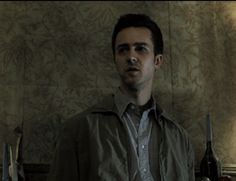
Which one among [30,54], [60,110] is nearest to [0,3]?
[30,54]

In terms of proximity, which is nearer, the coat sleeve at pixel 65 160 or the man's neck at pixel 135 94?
the coat sleeve at pixel 65 160

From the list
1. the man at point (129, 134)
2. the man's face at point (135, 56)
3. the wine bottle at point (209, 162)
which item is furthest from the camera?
the wine bottle at point (209, 162)

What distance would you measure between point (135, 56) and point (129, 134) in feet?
0.83

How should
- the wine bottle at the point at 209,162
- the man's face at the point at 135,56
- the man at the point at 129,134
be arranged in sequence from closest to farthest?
the man at the point at 129,134 → the man's face at the point at 135,56 → the wine bottle at the point at 209,162

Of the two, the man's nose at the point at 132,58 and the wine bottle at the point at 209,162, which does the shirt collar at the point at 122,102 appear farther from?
the wine bottle at the point at 209,162

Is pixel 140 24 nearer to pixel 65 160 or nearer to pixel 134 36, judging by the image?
pixel 134 36

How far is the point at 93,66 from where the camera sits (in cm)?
162

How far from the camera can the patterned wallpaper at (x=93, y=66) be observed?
155cm

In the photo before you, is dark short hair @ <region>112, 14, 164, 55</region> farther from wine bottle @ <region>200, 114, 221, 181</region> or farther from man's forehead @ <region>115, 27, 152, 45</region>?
wine bottle @ <region>200, 114, 221, 181</region>

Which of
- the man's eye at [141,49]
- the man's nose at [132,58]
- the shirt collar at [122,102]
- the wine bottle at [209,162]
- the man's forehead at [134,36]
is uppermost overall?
the man's forehead at [134,36]

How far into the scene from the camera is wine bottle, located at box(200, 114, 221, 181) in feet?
4.81

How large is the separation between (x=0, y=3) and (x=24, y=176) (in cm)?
69

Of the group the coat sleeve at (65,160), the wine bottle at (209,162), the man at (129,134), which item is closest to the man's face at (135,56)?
the man at (129,134)

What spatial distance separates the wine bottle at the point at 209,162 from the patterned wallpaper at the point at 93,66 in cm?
7
